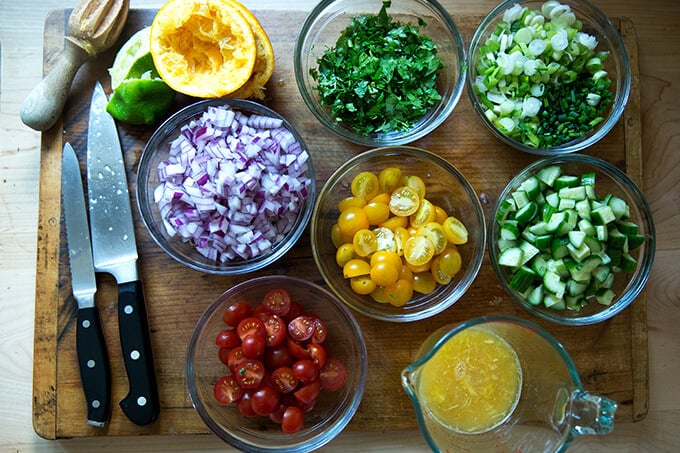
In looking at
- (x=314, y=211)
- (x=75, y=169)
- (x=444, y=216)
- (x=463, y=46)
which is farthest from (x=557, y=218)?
(x=75, y=169)

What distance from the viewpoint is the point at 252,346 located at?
1.61 meters

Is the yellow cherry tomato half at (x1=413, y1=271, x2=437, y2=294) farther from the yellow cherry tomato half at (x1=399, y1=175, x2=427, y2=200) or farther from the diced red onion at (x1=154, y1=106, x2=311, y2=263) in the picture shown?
the diced red onion at (x1=154, y1=106, x2=311, y2=263)

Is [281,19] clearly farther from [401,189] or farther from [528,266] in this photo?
[528,266]

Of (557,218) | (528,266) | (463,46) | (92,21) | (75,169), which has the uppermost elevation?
(463,46)

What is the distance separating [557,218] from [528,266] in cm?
17

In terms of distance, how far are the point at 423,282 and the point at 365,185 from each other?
1.12 ft

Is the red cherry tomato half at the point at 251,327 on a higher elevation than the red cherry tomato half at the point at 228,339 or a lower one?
higher

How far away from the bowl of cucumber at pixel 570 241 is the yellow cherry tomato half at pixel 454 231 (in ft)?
0.29

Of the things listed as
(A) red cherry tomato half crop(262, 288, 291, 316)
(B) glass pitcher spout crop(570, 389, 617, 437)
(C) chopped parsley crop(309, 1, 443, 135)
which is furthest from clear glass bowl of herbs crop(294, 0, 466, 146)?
(B) glass pitcher spout crop(570, 389, 617, 437)

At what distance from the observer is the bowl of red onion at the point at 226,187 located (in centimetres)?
164

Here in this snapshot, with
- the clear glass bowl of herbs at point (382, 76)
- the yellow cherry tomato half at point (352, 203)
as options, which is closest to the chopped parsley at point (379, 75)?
the clear glass bowl of herbs at point (382, 76)

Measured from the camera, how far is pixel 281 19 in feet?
6.08

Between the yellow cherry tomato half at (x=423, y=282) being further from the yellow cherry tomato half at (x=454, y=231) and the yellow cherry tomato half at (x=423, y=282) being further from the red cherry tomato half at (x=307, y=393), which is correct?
the red cherry tomato half at (x=307, y=393)

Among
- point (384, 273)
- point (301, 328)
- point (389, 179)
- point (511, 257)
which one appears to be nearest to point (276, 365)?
point (301, 328)
